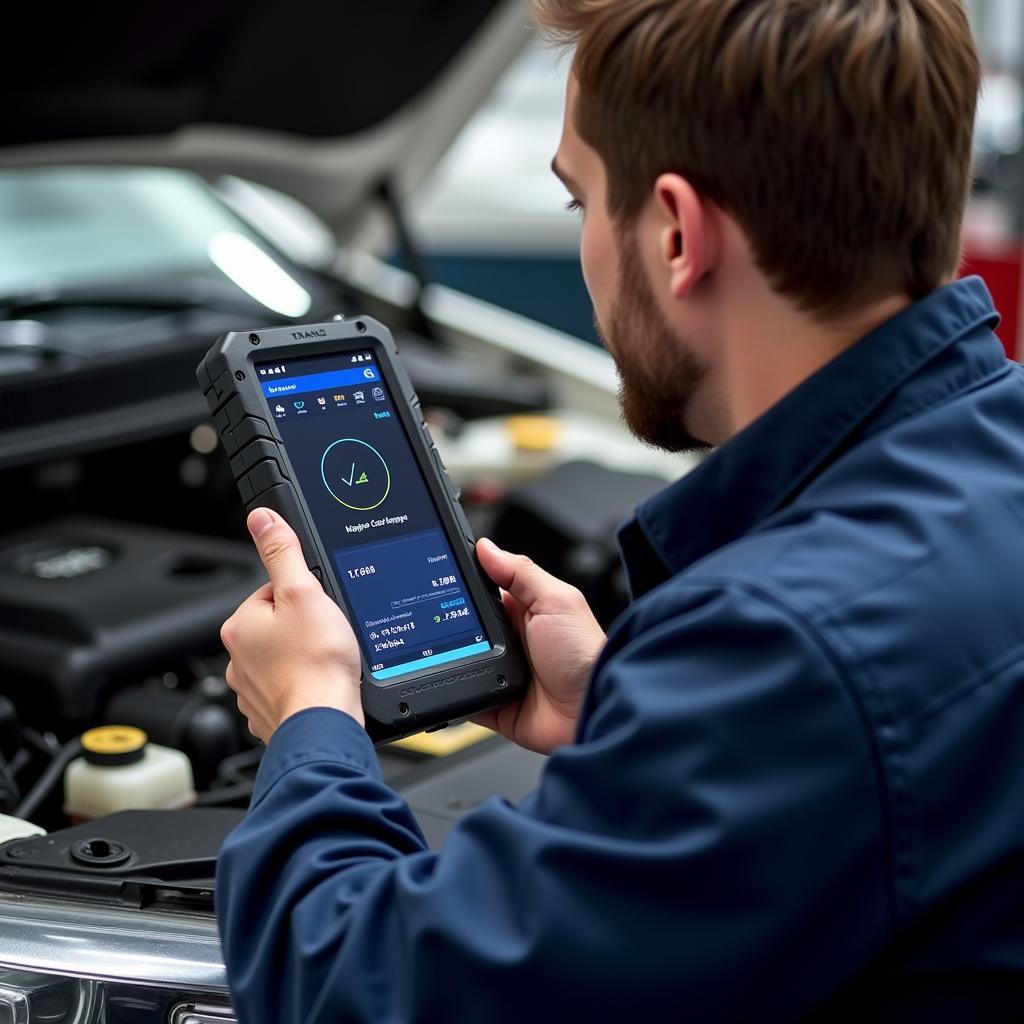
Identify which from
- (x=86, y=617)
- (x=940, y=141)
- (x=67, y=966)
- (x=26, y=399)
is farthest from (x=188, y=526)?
(x=940, y=141)

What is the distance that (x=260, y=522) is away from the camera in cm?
103

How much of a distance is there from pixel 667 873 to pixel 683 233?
360mm

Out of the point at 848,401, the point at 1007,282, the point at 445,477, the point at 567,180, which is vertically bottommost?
the point at 1007,282

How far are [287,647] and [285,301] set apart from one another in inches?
53.0

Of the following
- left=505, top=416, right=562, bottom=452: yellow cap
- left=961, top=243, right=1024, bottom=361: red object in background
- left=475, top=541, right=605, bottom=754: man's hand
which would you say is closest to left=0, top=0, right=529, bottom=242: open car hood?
left=505, top=416, right=562, bottom=452: yellow cap

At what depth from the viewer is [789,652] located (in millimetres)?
711

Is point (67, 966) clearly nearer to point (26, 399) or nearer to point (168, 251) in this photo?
point (26, 399)

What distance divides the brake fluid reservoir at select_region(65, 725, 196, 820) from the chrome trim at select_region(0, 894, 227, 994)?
21cm

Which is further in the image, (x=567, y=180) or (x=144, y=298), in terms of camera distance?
(x=144, y=298)

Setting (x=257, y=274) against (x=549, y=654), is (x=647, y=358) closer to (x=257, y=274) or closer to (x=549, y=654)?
(x=549, y=654)

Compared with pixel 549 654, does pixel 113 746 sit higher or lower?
lower

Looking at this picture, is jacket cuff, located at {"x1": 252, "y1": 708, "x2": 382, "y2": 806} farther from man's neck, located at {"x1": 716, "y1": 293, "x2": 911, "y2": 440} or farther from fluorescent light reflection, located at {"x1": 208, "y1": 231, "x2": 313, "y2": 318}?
fluorescent light reflection, located at {"x1": 208, "y1": 231, "x2": 313, "y2": 318}

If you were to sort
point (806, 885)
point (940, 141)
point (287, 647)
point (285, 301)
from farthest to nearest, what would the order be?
point (285, 301)
point (287, 647)
point (940, 141)
point (806, 885)

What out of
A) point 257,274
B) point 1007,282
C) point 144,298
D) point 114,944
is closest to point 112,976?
point 114,944
